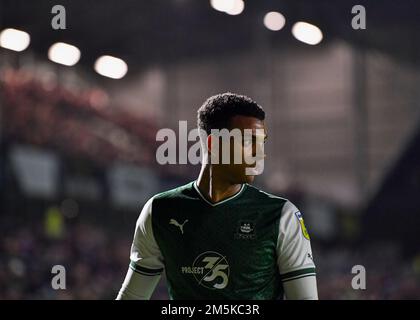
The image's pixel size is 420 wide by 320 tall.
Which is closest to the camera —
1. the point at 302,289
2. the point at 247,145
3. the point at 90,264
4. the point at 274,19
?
the point at 302,289

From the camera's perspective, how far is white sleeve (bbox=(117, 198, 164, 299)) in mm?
3379

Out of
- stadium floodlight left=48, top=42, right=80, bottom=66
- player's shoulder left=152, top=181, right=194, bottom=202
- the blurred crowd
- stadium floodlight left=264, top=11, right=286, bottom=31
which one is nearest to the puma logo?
player's shoulder left=152, top=181, right=194, bottom=202

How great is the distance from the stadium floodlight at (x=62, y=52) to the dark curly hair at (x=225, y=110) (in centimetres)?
1905

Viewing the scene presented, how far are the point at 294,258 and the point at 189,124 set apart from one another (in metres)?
20.7

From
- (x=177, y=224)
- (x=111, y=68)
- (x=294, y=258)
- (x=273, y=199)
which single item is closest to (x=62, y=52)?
(x=111, y=68)

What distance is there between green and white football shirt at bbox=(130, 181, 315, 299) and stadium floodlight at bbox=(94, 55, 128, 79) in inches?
821

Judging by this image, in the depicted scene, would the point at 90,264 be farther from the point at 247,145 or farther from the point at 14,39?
the point at 247,145

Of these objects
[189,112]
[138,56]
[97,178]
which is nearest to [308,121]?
[189,112]

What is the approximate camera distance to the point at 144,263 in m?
3.38

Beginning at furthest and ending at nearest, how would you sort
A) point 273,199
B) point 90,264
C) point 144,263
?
point 90,264 → point 144,263 → point 273,199

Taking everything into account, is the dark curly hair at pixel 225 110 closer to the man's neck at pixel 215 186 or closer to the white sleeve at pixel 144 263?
the man's neck at pixel 215 186

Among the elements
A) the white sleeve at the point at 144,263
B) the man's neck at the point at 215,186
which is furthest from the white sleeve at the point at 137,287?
the man's neck at the point at 215,186

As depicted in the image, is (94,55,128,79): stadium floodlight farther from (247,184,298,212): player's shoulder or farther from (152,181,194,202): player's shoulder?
(247,184,298,212): player's shoulder

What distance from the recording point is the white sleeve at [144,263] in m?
3.38
